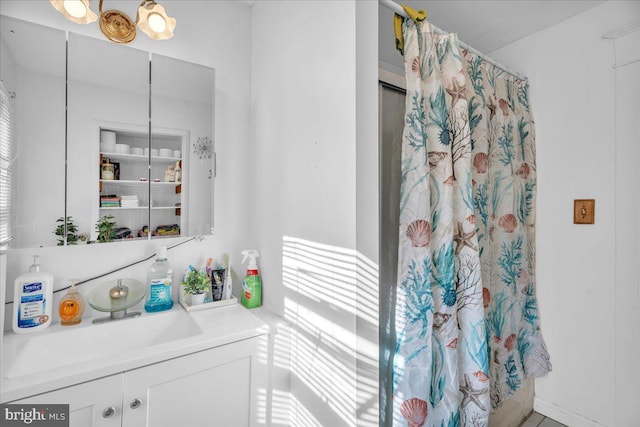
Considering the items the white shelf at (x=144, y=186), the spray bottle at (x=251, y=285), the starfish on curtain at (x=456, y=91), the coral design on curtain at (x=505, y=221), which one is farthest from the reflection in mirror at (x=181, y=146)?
the coral design on curtain at (x=505, y=221)

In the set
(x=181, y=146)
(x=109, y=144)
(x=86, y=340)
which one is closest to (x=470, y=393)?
(x=86, y=340)

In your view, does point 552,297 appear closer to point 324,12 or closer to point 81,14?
point 324,12

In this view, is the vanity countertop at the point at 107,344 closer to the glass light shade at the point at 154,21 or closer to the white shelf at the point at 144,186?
the white shelf at the point at 144,186

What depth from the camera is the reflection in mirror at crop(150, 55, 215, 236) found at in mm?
1335

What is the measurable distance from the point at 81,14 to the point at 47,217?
741mm

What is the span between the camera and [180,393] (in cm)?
102

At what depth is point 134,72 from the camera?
129 centimetres

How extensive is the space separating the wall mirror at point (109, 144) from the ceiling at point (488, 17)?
0.95 meters

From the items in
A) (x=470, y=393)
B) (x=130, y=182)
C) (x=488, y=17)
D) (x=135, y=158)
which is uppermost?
(x=488, y=17)

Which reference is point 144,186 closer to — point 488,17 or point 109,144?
point 109,144

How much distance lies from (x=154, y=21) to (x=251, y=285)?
3.86 feet

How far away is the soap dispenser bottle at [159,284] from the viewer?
1.31m

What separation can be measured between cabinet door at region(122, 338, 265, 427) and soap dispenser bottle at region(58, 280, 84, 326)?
433mm

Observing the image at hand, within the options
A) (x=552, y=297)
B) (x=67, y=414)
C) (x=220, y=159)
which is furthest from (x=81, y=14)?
(x=552, y=297)
